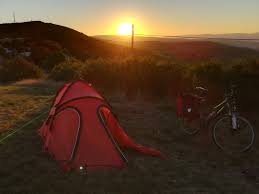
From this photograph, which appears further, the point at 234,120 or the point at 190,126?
the point at 190,126

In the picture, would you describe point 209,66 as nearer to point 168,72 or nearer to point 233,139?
point 168,72

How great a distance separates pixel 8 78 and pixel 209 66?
15.3 m

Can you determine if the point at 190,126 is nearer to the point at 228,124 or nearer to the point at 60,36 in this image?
the point at 228,124

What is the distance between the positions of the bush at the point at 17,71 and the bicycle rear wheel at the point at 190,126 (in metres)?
17.3

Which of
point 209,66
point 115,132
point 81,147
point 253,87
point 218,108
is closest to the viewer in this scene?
point 81,147

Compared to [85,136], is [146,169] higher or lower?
lower

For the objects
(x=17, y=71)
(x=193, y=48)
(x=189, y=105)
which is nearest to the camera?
(x=189, y=105)

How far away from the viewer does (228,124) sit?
871 centimetres

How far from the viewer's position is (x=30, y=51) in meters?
46.9

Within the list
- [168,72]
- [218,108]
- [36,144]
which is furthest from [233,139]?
[168,72]

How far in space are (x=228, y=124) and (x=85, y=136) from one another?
2.91 meters

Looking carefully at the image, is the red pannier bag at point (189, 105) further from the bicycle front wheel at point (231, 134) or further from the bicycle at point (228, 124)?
the bicycle front wheel at point (231, 134)

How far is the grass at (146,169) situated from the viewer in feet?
21.8

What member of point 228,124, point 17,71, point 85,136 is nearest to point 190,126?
point 228,124
